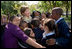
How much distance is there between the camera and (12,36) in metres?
2.44

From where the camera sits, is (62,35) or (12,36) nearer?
(12,36)

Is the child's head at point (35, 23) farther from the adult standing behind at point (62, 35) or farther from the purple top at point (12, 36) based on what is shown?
the purple top at point (12, 36)

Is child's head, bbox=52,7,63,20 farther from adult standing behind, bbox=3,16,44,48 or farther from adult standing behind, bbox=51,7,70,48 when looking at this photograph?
adult standing behind, bbox=3,16,44,48

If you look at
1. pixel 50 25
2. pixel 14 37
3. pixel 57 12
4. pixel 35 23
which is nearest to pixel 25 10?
pixel 35 23

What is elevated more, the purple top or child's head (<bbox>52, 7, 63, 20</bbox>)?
child's head (<bbox>52, 7, 63, 20</bbox>)

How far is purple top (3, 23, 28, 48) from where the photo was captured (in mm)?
2383

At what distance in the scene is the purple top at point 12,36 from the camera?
7.82 feet

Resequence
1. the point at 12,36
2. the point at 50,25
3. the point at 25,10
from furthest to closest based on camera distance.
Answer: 1. the point at 25,10
2. the point at 50,25
3. the point at 12,36

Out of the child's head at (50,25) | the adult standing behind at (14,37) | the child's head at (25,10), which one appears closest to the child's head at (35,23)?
the child's head at (25,10)

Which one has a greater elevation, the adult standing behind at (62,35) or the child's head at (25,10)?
the child's head at (25,10)

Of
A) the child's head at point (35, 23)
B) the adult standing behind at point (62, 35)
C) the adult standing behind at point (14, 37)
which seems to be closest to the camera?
the adult standing behind at point (14, 37)

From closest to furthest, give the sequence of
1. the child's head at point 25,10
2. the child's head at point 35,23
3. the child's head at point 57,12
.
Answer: the child's head at point 57,12 → the child's head at point 35,23 → the child's head at point 25,10

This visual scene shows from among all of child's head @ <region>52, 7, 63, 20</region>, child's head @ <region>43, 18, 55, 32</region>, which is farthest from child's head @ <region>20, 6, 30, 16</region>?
child's head @ <region>43, 18, 55, 32</region>

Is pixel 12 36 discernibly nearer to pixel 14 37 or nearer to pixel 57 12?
pixel 14 37
